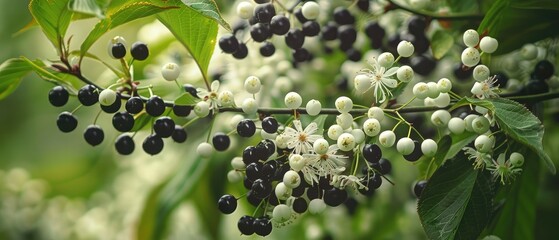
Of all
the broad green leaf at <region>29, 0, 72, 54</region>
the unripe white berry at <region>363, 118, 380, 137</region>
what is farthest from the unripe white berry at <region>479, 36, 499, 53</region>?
the broad green leaf at <region>29, 0, 72, 54</region>

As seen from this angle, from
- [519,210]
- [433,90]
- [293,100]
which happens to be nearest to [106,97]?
[293,100]

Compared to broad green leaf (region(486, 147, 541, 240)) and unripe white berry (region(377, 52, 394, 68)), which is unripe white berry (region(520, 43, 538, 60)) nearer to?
broad green leaf (region(486, 147, 541, 240))

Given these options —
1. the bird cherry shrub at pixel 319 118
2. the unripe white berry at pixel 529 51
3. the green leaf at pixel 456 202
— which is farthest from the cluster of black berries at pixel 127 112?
the unripe white berry at pixel 529 51

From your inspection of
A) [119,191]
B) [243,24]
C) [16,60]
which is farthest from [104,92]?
[119,191]

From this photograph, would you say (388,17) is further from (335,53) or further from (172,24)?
(172,24)

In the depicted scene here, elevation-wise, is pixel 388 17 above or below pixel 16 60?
below
